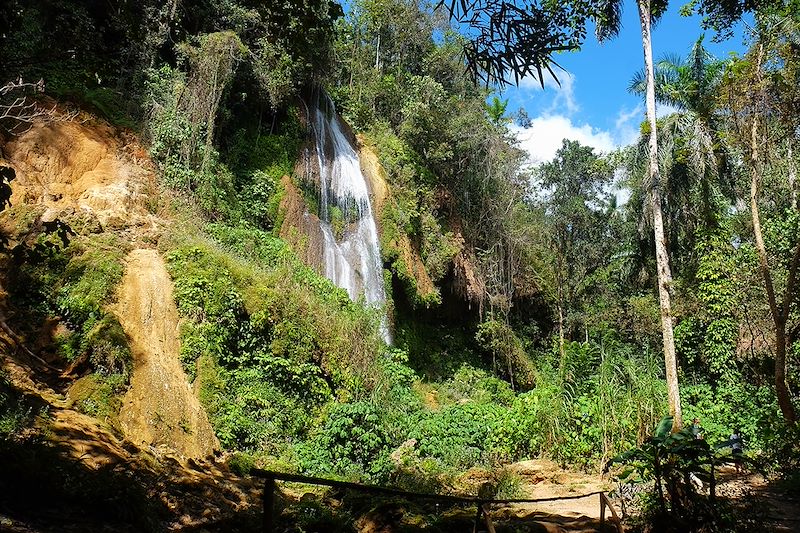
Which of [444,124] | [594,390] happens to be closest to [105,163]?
[594,390]

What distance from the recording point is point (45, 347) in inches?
319

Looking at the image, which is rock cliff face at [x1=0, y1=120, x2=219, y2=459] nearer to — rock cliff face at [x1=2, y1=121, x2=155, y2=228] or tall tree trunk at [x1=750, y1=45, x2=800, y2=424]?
rock cliff face at [x1=2, y1=121, x2=155, y2=228]

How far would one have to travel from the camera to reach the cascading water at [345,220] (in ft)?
54.3

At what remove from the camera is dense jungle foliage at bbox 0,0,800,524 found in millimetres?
8852

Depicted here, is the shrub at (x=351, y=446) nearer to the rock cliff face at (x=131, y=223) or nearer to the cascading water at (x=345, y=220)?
the rock cliff face at (x=131, y=223)

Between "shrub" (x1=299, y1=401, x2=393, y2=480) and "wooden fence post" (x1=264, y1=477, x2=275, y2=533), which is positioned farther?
"shrub" (x1=299, y1=401, x2=393, y2=480)

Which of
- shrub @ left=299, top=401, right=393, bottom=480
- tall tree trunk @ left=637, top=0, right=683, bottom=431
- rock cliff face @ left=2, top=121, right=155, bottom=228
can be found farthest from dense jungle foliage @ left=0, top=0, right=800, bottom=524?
tall tree trunk @ left=637, top=0, right=683, bottom=431

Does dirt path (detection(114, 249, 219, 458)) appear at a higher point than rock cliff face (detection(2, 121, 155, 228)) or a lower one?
lower

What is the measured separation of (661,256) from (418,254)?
8369 millimetres

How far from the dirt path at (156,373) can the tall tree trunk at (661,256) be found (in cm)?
872

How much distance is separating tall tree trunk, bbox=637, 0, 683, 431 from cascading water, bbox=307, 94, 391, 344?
7.33 m

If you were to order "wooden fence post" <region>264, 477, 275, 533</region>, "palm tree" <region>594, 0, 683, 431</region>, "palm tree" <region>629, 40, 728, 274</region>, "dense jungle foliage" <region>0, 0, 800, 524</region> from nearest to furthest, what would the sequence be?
"wooden fence post" <region>264, 477, 275, 533</region>, "dense jungle foliage" <region>0, 0, 800, 524</region>, "palm tree" <region>594, 0, 683, 431</region>, "palm tree" <region>629, 40, 728, 274</region>

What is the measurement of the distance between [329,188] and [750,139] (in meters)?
11.2

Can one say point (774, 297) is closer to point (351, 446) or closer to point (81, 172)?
point (351, 446)
